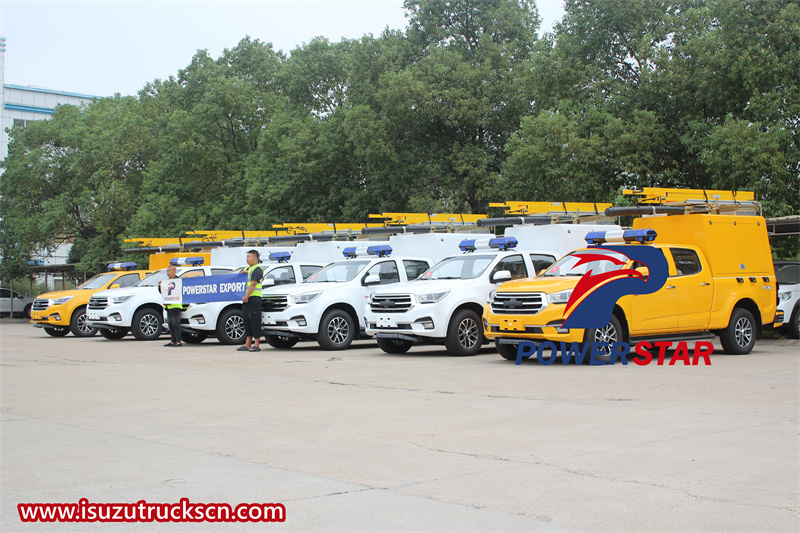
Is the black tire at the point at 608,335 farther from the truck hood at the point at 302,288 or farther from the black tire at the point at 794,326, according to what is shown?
the black tire at the point at 794,326

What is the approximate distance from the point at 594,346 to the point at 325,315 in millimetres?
5958

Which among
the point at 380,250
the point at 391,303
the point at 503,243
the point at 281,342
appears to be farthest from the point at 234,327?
the point at 503,243

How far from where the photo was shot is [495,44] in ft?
113

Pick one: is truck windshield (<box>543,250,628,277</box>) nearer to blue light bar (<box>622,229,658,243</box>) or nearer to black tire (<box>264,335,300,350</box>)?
blue light bar (<box>622,229,658,243</box>)

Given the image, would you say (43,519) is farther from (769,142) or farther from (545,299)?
(769,142)

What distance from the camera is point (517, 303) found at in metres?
13.2

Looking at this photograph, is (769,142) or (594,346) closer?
(594,346)

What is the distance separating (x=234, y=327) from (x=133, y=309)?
348 cm

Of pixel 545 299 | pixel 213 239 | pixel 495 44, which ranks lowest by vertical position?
pixel 545 299

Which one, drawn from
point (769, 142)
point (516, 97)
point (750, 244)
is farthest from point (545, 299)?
point (516, 97)

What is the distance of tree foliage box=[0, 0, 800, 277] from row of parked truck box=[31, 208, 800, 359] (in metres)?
5.87

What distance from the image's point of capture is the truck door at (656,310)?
13.5 meters

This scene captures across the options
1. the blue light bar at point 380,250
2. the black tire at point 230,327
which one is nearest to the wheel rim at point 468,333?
the blue light bar at point 380,250

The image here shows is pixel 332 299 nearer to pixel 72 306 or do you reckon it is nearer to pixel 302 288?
pixel 302 288
